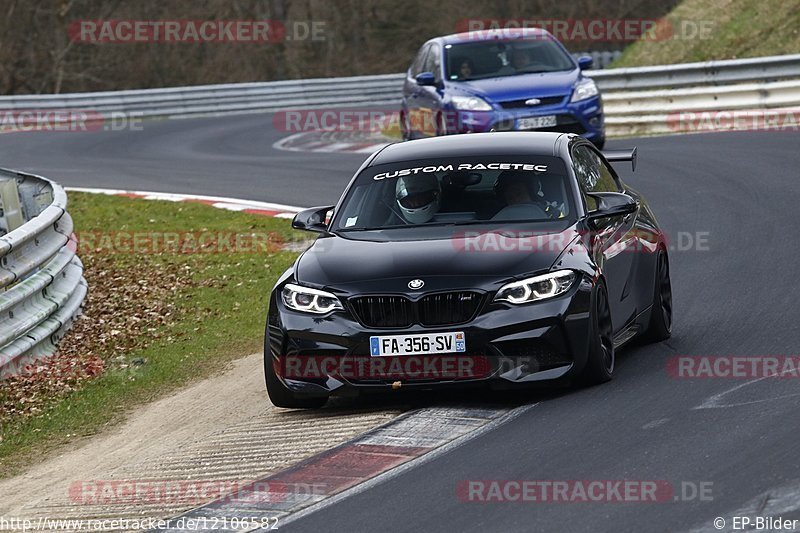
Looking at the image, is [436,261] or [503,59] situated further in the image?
[503,59]

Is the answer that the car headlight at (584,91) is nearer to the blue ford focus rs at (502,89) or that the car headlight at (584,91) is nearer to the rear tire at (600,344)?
the blue ford focus rs at (502,89)

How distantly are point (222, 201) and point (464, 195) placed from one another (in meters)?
10.2

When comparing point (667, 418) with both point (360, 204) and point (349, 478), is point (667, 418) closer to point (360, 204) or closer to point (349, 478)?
point (349, 478)

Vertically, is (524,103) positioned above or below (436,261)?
below

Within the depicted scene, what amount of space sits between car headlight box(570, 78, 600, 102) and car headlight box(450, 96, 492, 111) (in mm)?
1136

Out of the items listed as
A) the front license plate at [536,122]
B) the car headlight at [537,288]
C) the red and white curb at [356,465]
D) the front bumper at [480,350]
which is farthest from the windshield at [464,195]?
the front license plate at [536,122]

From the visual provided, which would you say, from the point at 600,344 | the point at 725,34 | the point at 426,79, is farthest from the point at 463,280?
the point at 725,34

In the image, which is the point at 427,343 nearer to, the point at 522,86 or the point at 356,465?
the point at 356,465

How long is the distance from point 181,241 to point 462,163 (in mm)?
7653

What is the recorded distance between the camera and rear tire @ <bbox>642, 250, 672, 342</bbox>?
31.7 ft

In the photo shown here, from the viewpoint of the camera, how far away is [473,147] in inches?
374

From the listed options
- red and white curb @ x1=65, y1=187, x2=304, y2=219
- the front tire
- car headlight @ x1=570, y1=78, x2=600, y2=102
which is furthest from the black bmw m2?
the front tire

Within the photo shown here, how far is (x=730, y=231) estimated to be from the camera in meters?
13.8

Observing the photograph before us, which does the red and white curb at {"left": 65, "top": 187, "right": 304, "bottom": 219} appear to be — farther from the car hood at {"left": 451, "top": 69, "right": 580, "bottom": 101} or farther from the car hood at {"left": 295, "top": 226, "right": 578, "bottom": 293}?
the car hood at {"left": 295, "top": 226, "right": 578, "bottom": 293}
